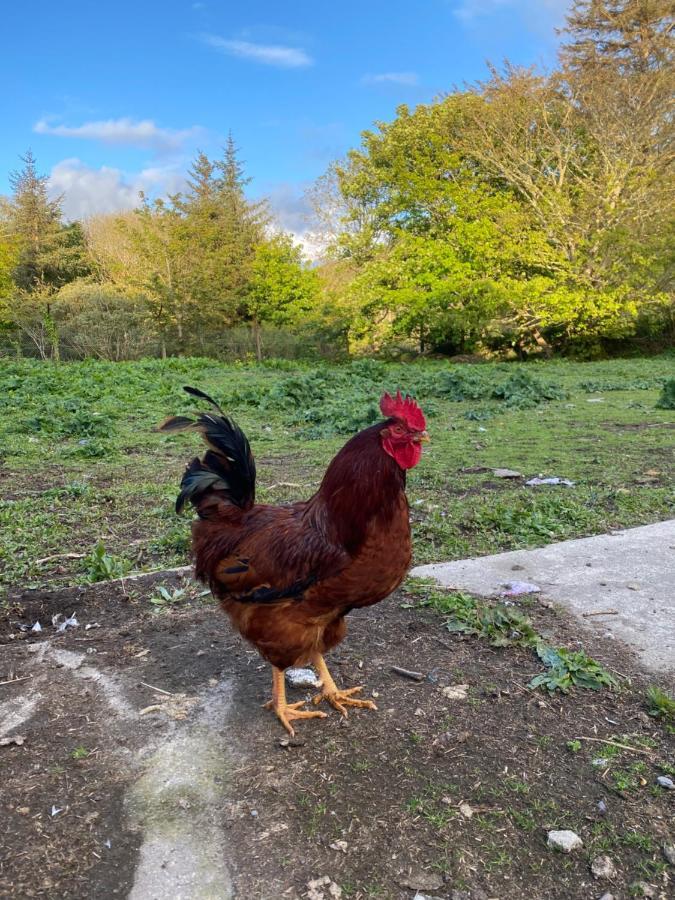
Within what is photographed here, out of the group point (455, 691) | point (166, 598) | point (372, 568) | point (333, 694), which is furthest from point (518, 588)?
point (166, 598)

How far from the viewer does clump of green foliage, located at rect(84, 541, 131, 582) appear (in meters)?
4.28

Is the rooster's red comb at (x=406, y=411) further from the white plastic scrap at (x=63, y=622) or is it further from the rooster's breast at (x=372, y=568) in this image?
the white plastic scrap at (x=63, y=622)

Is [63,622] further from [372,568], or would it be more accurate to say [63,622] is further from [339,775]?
[372,568]

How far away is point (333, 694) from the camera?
2.97m

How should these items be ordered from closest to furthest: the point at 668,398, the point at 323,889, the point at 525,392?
the point at 323,889 < the point at 668,398 < the point at 525,392

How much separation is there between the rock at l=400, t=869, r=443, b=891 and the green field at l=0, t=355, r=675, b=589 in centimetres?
250

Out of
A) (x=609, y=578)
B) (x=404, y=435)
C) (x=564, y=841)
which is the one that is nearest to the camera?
(x=564, y=841)

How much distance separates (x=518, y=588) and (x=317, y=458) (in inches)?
167

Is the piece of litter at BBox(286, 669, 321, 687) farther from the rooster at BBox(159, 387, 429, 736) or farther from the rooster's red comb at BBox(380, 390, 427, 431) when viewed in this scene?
the rooster's red comb at BBox(380, 390, 427, 431)

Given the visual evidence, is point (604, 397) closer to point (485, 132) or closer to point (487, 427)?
point (487, 427)

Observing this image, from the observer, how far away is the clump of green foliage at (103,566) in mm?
4277

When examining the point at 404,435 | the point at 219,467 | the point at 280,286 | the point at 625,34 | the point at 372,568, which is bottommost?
the point at 372,568

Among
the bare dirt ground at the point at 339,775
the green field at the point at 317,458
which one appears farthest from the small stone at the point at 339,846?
the green field at the point at 317,458

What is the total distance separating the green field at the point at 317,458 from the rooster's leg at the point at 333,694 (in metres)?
1.54
